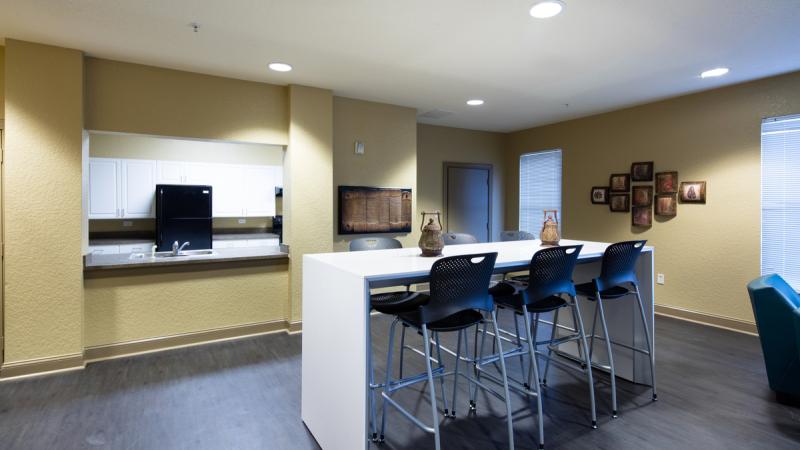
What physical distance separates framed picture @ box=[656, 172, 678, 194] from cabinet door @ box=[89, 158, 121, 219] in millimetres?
6652

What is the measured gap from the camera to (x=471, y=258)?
6.49ft

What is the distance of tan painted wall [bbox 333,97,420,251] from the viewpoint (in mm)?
4652

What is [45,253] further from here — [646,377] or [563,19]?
[646,377]

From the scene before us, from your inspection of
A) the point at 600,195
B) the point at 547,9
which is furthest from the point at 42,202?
the point at 600,195

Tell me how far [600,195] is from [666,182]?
33.0 inches

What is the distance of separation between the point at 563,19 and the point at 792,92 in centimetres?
280

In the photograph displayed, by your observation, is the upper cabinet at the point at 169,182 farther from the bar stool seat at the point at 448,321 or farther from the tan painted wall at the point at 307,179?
the bar stool seat at the point at 448,321

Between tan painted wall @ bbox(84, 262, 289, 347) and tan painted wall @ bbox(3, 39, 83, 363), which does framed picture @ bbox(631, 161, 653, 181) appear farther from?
tan painted wall @ bbox(3, 39, 83, 363)

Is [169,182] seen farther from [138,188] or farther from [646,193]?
[646,193]

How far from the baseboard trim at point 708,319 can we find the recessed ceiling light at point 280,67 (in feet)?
15.8

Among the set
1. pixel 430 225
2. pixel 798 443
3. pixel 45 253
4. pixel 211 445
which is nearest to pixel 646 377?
pixel 798 443

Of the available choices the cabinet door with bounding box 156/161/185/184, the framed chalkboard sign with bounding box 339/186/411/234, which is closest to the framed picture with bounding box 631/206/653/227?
the framed chalkboard sign with bounding box 339/186/411/234

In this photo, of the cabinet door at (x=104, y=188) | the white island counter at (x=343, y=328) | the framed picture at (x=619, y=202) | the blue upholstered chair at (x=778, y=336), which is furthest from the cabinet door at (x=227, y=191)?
the blue upholstered chair at (x=778, y=336)

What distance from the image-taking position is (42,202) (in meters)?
3.14
